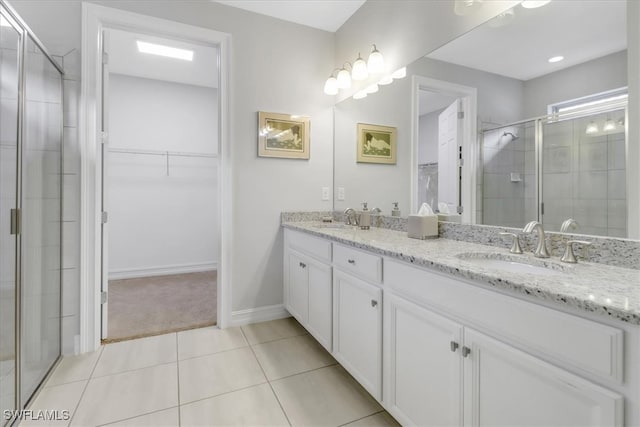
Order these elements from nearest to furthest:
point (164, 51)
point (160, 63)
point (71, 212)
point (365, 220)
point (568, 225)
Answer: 1. point (568, 225)
2. point (71, 212)
3. point (365, 220)
4. point (164, 51)
5. point (160, 63)

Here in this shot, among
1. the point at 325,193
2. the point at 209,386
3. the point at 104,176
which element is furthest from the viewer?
the point at 325,193

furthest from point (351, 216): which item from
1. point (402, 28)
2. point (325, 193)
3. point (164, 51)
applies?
point (164, 51)

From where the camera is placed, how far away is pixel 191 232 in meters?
4.19

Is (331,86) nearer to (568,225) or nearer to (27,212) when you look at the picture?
(568,225)

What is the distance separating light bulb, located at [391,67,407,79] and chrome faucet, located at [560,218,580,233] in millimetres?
1329

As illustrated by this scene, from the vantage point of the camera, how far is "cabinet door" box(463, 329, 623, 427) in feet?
2.23

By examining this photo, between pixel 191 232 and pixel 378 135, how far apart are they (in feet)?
9.75

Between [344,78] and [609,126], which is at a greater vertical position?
[344,78]

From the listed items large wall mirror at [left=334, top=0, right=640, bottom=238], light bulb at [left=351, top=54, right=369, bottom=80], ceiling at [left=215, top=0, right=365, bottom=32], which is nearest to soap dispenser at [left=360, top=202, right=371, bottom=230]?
large wall mirror at [left=334, top=0, right=640, bottom=238]

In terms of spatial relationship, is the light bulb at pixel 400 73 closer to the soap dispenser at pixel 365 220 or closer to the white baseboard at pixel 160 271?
the soap dispenser at pixel 365 220

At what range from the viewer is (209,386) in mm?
1687

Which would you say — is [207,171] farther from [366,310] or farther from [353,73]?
[366,310]

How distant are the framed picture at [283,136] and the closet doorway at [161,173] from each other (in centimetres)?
123

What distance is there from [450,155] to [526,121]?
436 mm
